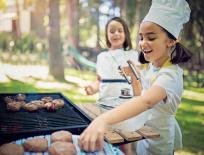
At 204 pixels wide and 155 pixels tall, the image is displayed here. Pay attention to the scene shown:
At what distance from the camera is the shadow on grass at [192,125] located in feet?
8.45

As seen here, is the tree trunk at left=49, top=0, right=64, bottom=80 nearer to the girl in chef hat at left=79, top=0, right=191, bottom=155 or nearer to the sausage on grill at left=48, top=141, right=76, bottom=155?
the girl in chef hat at left=79, top=0, right=191, bottom=155

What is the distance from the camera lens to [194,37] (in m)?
4.02

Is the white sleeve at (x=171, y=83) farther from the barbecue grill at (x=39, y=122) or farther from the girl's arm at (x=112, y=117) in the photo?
the barbecue grill at (x=39, y=122)

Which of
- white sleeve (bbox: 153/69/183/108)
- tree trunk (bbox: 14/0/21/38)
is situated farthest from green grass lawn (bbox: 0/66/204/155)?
white sleeve (bbox: 153/69/183/108)

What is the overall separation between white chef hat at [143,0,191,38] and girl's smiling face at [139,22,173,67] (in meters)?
0.02

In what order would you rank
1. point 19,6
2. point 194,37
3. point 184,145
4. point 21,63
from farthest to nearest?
point 194,37 < point 21,63 < point 19,6 < point 184,145

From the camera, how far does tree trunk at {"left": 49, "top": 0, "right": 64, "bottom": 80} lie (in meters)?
3.42

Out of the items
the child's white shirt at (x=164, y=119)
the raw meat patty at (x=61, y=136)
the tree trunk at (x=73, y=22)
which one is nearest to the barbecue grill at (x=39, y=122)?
the raw meat patty at (x=61, y=136)

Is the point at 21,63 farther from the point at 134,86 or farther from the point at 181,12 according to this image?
the point at 181,12

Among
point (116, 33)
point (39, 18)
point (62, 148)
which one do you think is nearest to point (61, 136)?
point (62, 148)

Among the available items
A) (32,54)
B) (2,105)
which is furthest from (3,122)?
(32,54)

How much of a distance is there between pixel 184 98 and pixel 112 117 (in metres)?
Answer: 2.85

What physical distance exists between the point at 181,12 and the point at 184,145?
1.72 metres

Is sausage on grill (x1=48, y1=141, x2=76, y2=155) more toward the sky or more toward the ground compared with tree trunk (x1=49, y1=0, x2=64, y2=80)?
more toward the ground
